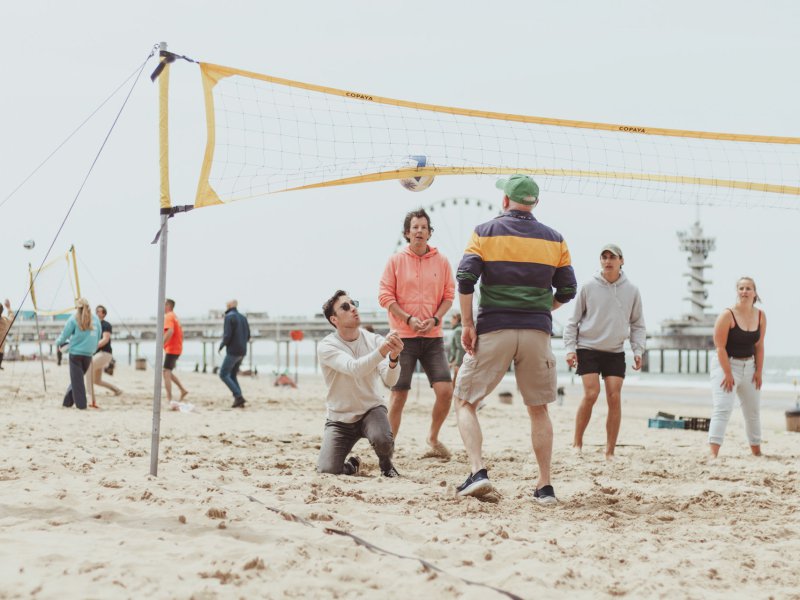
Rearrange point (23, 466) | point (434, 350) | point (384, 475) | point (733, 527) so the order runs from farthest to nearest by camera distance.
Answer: point (434, 350)
point (384, 475)
point (23, 466)
point (733, 527)

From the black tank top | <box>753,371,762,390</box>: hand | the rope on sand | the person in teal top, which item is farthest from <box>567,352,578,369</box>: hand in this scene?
the person in teal top

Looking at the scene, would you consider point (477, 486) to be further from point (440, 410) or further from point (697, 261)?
point (697, 261)

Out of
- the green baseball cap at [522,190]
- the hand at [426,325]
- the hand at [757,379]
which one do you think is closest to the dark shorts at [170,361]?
the hand at [426,325]

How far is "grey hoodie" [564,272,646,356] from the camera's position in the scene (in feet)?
18.1

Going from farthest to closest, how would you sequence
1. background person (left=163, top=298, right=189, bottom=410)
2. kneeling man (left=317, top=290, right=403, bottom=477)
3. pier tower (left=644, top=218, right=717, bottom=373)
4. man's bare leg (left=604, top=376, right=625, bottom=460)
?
pier tower (left=644, top=218, right=717, bottom=373) < background person (left=163, top=298, right=189, bottom=410) < man's bare leg (left=604, top=376, right=625, bottom=460) < kneeling man (left=317, top=290, right=403, bottom=477)

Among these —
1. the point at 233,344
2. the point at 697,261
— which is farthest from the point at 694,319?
the point at 233,344

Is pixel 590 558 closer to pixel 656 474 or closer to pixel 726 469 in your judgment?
pixel 656 474

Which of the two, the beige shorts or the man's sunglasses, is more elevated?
the man's sunglasses

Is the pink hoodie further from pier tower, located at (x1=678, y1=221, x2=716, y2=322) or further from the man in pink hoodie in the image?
pier tower, located at (x1=678, y1=221, x2=716, y2=322)

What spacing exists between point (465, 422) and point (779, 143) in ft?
10.2

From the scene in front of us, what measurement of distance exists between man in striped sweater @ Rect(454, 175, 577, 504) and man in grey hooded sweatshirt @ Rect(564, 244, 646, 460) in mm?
1701

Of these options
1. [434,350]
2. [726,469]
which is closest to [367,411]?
[434,350]

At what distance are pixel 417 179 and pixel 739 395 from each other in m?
3.08

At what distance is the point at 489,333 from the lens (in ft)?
12.4
